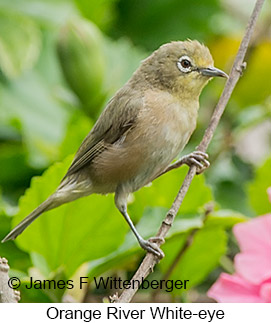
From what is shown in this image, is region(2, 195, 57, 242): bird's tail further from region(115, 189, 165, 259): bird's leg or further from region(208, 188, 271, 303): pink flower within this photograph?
region(208, 188, 271, 303): pink flower

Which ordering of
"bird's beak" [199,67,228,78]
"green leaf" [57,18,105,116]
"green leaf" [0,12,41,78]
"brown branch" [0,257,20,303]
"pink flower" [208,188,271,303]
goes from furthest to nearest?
"green leaf" [0,12,41,78]
"green leaf" [57,18,105,116]
"bird's beak" [199,67,228,78]
"pink flower" [208,188,271,303]
"brown branch" [0,257,20,303]

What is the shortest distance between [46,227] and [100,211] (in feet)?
0.48

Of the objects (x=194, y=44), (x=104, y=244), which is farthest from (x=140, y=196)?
(x=194, y=44)

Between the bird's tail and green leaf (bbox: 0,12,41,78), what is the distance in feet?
2.36

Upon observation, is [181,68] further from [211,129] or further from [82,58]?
[211,129]

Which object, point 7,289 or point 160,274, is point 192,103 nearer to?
point 160,274

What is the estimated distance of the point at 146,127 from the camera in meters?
2.25

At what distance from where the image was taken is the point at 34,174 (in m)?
2.39

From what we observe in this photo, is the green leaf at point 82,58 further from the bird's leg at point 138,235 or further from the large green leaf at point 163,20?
the large green leaf at point 163,20

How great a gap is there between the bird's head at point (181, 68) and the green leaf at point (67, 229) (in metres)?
0.50

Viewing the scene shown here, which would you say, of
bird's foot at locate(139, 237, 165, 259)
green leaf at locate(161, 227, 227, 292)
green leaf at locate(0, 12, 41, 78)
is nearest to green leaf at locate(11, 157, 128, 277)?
bird's foot at locate(139, 237, 165, 259)

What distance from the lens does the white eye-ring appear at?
88.8 inches

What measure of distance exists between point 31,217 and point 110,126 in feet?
1.54

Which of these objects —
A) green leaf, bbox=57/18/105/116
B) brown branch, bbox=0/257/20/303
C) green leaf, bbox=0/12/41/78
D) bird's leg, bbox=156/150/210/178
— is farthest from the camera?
green leaf, bbox=0/12/41/78
